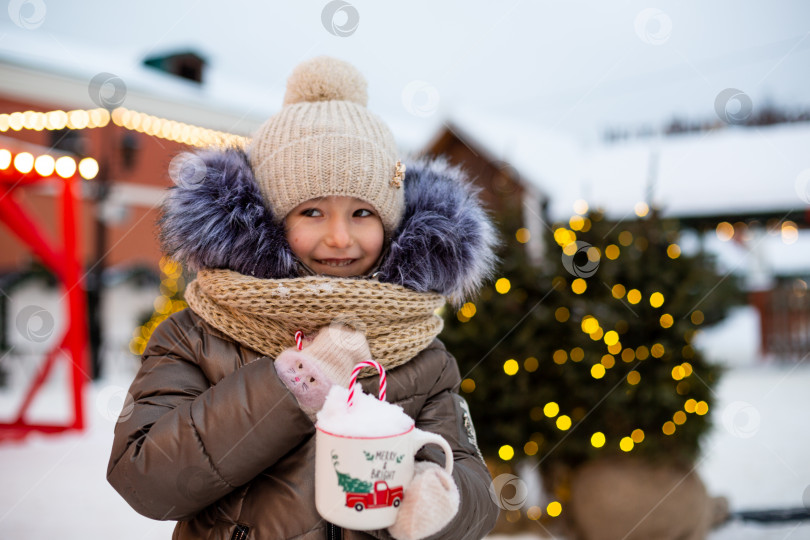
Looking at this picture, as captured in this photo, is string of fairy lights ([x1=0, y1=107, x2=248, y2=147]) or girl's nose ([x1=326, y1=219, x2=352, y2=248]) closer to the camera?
girl's nose ([x1=326, y1=219, x2=352, y2=248])

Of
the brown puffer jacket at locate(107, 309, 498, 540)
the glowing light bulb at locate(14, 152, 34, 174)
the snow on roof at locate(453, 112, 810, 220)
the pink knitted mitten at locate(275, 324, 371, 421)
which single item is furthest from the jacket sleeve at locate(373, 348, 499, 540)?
the snow on roof at locate(453, 112, 810, 220)

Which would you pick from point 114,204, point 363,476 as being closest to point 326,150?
point 363,476

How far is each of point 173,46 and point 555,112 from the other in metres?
9.87

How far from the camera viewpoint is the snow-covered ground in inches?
136

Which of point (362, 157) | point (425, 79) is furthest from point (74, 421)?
point (362, 157)

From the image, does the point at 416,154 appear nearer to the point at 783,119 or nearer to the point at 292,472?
the point at 292,472

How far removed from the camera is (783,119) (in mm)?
13859

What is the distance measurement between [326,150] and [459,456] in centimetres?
76

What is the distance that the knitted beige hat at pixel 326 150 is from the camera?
1430 mm

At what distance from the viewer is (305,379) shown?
3.77 ft

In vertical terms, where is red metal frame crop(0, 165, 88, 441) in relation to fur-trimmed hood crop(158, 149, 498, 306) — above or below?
below

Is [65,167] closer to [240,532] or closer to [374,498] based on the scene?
[240,532]

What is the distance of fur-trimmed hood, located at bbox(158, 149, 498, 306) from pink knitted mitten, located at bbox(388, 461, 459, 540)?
0.55 m

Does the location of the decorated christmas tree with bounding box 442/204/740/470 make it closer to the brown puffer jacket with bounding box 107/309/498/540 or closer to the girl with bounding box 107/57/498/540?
the girl with bounding box 107/57/498/540
